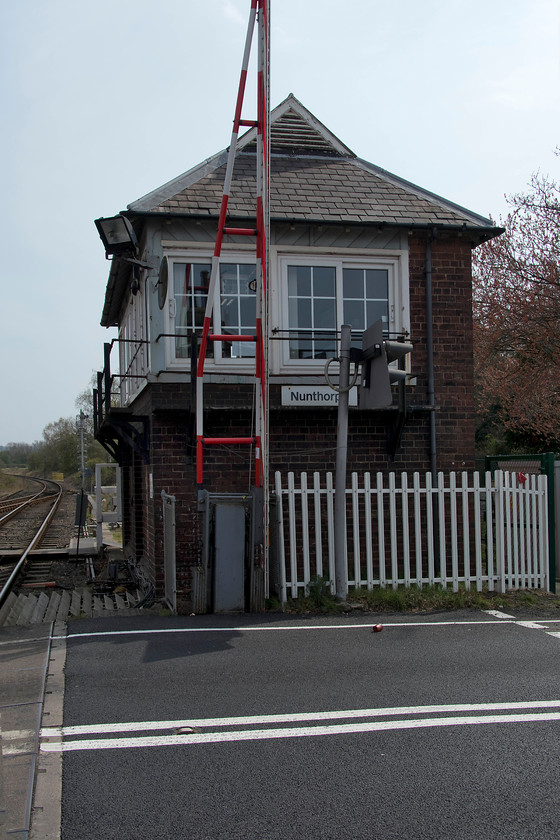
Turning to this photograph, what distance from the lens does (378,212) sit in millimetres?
10742

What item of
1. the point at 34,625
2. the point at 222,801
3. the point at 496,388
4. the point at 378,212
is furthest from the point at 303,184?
the point at 496,388

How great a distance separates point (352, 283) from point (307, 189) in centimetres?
150

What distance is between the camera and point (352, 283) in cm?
1068

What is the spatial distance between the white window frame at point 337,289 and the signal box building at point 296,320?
17 millimetres

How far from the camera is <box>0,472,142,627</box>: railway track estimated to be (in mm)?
9273

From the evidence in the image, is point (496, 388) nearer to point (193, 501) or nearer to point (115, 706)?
point (193, 501)

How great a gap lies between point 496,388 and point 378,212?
13788 millimetres

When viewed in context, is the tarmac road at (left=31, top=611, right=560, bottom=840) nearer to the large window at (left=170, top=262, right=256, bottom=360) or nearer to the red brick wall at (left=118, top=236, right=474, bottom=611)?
the red brick wall at (left=118, top=236, right=474, bottom=611)

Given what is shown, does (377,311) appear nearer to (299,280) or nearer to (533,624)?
(299,280)

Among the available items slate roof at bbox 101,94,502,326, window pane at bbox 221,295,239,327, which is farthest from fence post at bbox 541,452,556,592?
window pane at bbox 221,295,239,327

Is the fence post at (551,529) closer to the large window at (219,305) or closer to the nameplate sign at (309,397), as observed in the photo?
the nameplate sign at (309,397)

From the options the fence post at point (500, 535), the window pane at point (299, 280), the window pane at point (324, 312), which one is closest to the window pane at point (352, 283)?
the window pane at point (324, 312)

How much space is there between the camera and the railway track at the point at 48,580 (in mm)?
9273

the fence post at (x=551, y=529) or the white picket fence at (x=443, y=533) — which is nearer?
the white picket fence at (x=443, y=533)
